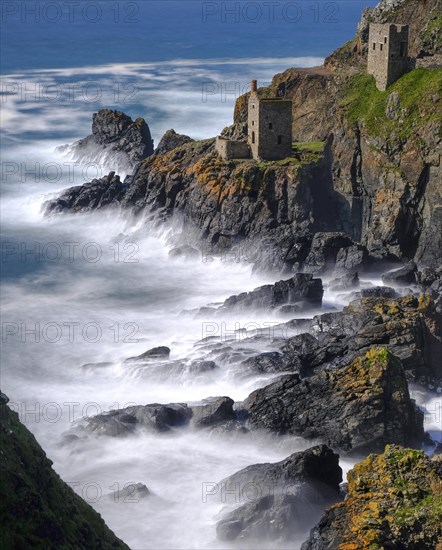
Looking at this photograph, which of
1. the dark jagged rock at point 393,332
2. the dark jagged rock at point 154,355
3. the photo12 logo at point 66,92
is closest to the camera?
the dark jagged rock at point 393,332

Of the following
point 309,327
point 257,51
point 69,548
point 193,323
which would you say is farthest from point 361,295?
point 257,51

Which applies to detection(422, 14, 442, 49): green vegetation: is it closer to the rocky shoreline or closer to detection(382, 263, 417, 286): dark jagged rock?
the rocky shoreline

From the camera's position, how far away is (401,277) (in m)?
59.4

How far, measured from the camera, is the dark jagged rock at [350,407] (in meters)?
40.0

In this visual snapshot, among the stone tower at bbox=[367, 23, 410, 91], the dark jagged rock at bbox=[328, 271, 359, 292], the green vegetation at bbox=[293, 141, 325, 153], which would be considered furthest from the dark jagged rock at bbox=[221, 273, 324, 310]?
the stone tower at bbox=[367, 23, 410, 91]

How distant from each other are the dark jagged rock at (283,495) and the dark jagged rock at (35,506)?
376 inches

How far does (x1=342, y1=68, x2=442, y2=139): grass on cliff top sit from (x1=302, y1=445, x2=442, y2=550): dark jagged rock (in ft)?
132

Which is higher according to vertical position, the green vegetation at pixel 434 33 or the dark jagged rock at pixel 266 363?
the green vegetation at pixel 434 33

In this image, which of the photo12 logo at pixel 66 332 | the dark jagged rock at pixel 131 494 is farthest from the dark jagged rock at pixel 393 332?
the photo12 logo at pixel 66 332

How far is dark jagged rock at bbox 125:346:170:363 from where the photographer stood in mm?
51156

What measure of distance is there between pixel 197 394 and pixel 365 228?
25.5m

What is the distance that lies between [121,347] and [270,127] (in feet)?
73.5

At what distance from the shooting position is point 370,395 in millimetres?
40125

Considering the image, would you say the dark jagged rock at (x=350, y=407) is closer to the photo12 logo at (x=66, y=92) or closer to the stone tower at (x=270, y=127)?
the stone tower at (x=270, y=127)
